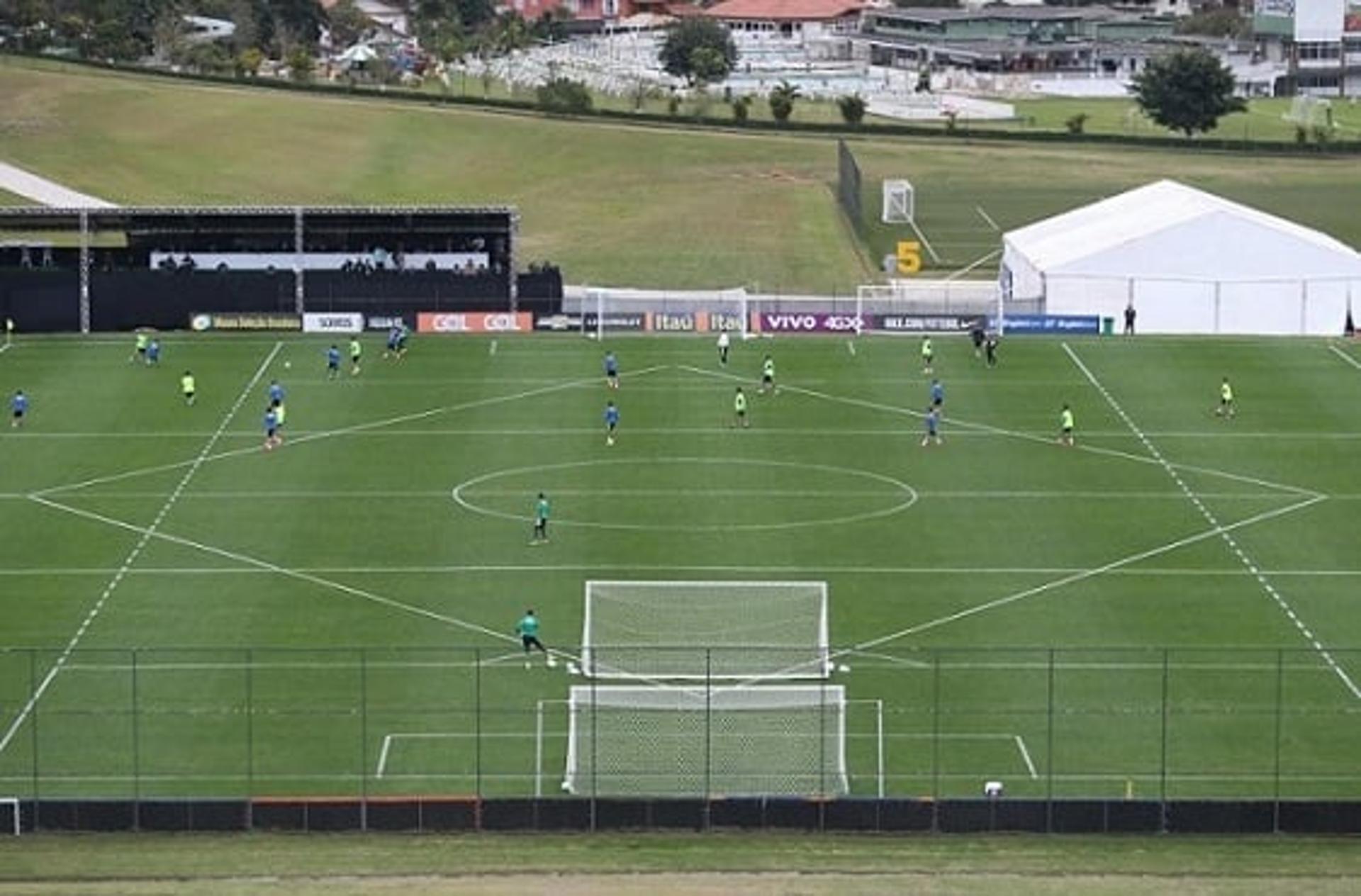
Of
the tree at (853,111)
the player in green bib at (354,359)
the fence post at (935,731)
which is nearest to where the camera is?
the fence post at (935,731)

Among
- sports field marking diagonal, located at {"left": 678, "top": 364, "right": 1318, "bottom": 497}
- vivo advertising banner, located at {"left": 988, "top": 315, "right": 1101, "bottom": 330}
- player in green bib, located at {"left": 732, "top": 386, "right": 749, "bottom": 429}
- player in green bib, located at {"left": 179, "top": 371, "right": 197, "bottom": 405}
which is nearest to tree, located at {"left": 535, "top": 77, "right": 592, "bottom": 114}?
vivo advertising banner, located at {"left": 988, "top": 315, "right": 1101, "bottom": 330}

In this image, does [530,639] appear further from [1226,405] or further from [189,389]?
[1226,405]

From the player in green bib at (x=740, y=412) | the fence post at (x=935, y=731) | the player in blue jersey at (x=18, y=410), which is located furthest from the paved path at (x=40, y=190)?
the fence post at (x=935, y=731)

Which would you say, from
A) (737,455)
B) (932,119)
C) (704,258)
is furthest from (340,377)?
(932,119)

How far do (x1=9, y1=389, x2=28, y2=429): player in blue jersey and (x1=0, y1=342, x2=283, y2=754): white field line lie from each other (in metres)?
5.24

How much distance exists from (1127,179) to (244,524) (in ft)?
281

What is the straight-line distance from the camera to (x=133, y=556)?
73.3 meters

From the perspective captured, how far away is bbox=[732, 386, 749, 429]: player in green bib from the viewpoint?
88375 millimetres

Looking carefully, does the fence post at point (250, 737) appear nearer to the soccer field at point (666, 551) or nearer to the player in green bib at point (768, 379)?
the soccer field at point (666, 551)

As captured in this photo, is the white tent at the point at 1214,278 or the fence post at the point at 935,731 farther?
the white tent at the point at 1214,278

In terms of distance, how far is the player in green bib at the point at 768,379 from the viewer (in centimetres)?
9281

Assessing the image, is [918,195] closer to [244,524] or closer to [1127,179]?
[1127,179]

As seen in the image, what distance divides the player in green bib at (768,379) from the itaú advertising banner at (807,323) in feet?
24.9

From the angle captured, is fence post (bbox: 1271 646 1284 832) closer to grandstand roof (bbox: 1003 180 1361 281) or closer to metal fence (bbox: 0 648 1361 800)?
metal fence (bbox: 0 648 1361 800)
